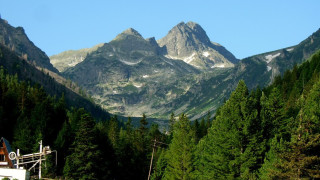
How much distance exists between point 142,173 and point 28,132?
142 ft

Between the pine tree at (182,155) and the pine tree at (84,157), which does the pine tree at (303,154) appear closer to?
the pine tree at (182,155)

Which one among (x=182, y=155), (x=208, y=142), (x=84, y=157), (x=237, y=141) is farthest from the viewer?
(x=182, y=155)

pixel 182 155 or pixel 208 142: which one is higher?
pixel 208 142

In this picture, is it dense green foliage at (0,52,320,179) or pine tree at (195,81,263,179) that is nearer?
dense green foliage at (0,52,320,179)

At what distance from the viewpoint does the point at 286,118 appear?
7150 centimetres

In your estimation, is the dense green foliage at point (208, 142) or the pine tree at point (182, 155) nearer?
the dense green foliage at point (208, 142)

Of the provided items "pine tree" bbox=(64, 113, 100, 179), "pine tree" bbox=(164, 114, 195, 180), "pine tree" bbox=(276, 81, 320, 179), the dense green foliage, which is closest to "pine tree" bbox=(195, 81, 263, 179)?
the dense green foliage

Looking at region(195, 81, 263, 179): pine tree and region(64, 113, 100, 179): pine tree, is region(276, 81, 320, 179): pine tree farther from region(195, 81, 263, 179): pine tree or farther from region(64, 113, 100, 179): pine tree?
region(64, 113, 100, 179): pine tree

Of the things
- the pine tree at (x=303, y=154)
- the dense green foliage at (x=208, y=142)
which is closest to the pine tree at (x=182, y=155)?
the dense green foliage at (x=208, y=142)

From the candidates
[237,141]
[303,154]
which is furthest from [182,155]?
[303,154]

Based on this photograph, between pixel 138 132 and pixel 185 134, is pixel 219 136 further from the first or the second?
pixel 138 132

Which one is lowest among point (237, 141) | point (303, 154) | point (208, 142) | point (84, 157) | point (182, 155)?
point (182, 155)

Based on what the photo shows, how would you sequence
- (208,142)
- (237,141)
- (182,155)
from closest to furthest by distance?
(237,141)
(208,142)
(182,155)

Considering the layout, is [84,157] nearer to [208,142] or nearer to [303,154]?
[208,142]
